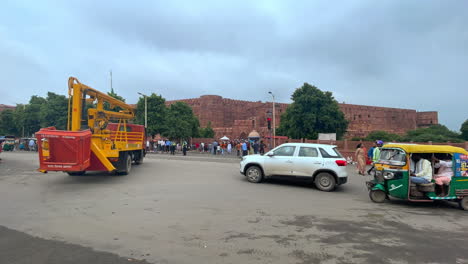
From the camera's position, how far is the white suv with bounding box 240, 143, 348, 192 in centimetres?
916

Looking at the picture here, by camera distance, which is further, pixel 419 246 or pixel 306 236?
pixel 306 236

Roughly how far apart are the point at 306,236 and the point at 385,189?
13.6 feet

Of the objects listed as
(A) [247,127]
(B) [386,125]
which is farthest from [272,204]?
(B) [386,125]

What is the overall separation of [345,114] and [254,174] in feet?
213

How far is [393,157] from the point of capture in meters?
7.74

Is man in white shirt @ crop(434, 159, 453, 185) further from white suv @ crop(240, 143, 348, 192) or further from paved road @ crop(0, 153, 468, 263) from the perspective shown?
white suv @ crop(240, 143, 348, 192)

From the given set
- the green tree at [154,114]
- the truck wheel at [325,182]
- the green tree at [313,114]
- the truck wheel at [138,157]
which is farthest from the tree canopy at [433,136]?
the green tree at [154,114]

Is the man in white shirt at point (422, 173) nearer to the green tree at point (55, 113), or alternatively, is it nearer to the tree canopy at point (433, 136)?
the tree canopy at point (433, 136)

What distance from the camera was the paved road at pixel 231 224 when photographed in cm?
412

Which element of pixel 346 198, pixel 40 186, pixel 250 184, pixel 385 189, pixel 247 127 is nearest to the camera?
pixel 385 189

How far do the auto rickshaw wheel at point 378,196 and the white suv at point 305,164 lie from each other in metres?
1.37

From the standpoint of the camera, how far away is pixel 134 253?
4.00 meters

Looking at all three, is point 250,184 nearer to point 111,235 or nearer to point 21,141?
point 111,235

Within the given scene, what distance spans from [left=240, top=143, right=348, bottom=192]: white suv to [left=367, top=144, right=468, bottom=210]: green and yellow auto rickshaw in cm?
154
